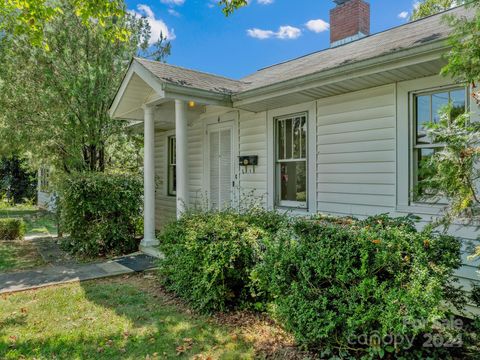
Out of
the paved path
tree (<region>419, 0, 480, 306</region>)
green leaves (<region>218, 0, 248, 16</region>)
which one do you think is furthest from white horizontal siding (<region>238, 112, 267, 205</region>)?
tree (<region>419, 0, 480, 306</region>)

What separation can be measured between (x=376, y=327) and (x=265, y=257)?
4.04ft

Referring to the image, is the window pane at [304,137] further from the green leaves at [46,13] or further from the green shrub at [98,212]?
the green leaves at [46,13]

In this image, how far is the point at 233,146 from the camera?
745 cm

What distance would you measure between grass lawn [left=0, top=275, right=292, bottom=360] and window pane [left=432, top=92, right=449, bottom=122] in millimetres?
3416

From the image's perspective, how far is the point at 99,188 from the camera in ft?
23.9

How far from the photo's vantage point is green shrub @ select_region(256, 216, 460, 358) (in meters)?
2.55

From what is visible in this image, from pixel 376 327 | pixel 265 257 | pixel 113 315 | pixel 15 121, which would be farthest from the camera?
pixel 15 121

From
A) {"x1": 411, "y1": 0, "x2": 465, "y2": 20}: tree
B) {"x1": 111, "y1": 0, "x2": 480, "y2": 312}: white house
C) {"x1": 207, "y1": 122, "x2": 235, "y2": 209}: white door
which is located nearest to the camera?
{"x1": 111, "y1": 0, "x2": 480, "y2": 312}: white house

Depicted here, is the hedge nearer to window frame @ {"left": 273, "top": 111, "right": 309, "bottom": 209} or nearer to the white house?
the white house

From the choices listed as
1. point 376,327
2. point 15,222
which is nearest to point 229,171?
point 376,327

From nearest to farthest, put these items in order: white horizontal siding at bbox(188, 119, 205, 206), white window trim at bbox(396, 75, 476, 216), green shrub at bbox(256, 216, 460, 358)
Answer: green shrub at bbox(256, 216, 460, 358)
white window trim at bbox(396, 75, 476, 216)
white horizontal siding at bbox(188, 119, 205, 206)

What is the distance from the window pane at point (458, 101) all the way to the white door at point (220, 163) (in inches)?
169

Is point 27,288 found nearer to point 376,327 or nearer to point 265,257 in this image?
point 265,257

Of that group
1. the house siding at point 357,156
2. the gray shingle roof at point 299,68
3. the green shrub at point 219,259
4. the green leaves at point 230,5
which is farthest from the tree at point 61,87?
the green shrub at point 219,259
